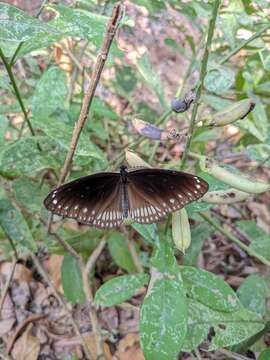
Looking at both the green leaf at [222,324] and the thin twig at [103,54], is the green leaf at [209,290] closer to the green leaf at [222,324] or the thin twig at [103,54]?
the green leaf at [222,324]

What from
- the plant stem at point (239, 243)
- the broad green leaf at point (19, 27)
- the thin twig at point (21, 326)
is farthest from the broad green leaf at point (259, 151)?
the thin twig at point (21, 326)

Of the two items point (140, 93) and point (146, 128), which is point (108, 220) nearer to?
point (146, 128)

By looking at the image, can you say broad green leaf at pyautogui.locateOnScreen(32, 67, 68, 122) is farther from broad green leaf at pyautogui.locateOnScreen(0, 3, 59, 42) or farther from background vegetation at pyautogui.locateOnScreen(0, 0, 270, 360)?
broad green leaf at pyautogui.locateOnScreen(0, 3, 59, 42)

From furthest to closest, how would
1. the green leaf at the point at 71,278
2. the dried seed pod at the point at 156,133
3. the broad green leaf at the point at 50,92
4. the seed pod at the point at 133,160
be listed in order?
the green leaf at the point at 71,278 < the broad green leaf at the point at 50,92 < the seed pod at the point at 133,160 < the dried seed pod at the point at 156,133

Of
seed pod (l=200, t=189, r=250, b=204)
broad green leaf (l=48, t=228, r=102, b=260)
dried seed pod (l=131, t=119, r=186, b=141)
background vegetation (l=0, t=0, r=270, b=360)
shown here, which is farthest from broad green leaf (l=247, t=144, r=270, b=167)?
broad green leaf (l=48, t=228, r=102, b=260)

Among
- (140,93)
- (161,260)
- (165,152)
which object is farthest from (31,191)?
(140,93)

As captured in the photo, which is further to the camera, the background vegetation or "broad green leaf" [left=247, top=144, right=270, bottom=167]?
"broad green leaf" [left=247, top=144, right=270, bottom=167]
